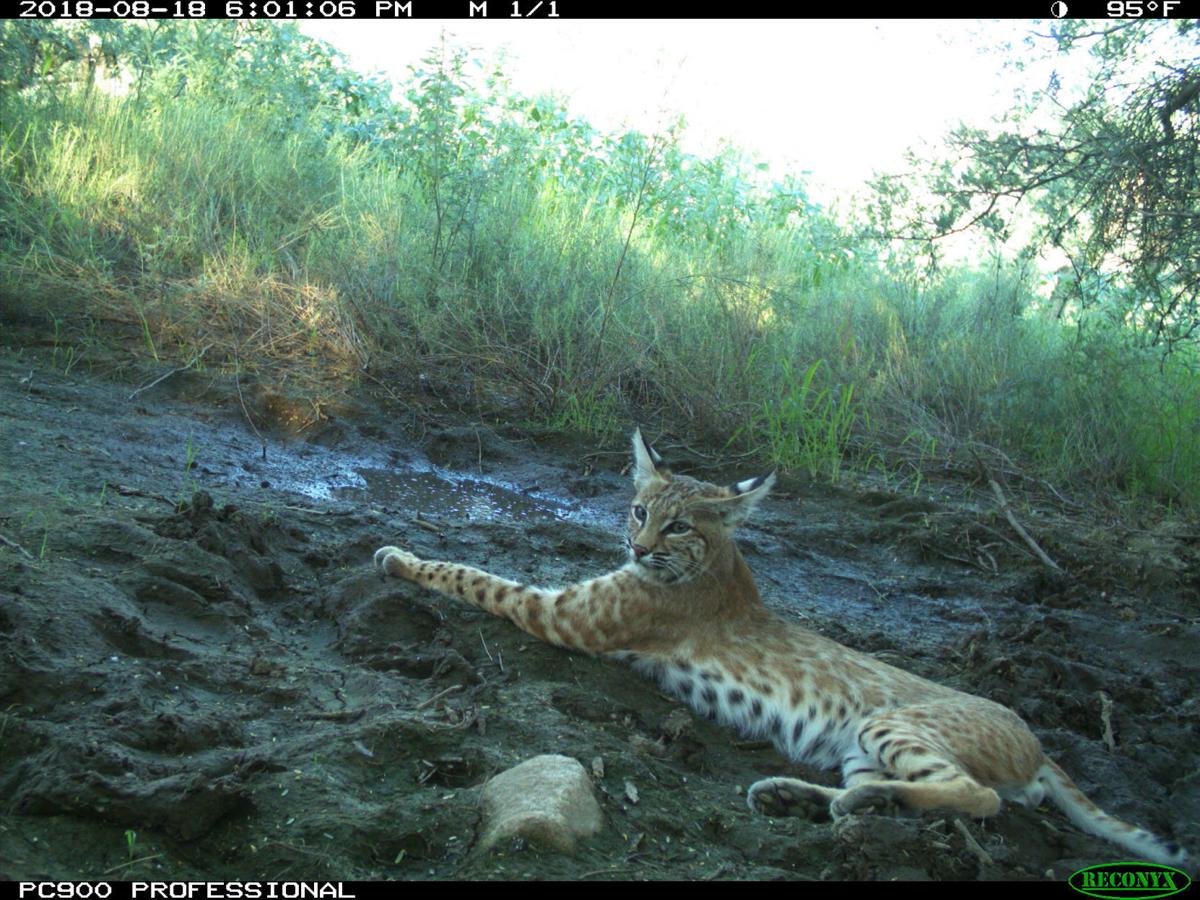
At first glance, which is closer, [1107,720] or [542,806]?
[542,806]

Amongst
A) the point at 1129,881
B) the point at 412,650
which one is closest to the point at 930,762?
the point at 1129,881

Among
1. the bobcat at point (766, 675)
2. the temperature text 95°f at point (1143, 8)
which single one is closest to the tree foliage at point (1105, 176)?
the temperature text 95°f at point (1143, 8)

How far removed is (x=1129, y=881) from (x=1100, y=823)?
1.45 ft

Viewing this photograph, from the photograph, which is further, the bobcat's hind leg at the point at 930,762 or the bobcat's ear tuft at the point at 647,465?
the bobcat's ear tuft at the point at 647,465

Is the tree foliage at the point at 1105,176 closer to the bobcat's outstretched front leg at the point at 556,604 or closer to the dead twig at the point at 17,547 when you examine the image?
the bobcat's outstretched front leg at the point at 556,604

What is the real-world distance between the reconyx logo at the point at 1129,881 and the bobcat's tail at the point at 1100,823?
0.23ft

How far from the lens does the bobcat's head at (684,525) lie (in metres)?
5.13

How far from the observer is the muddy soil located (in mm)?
3104

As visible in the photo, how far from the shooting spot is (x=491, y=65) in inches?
431

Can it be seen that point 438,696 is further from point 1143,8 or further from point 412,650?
point 1143,8

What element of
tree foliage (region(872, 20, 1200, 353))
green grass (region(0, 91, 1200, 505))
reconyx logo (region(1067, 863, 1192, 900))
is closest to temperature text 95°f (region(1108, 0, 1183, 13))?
tree foliage (region(872, 20, 1200, 353))

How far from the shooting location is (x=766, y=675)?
189 inches

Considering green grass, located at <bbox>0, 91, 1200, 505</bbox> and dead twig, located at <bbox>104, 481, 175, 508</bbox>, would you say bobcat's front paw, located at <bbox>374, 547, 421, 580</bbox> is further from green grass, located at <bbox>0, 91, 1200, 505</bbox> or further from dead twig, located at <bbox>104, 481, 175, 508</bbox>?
green grass, located at <bbox>0, 91, 1200, 505</bbox>

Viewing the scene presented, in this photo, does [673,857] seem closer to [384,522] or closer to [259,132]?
[384,522]
